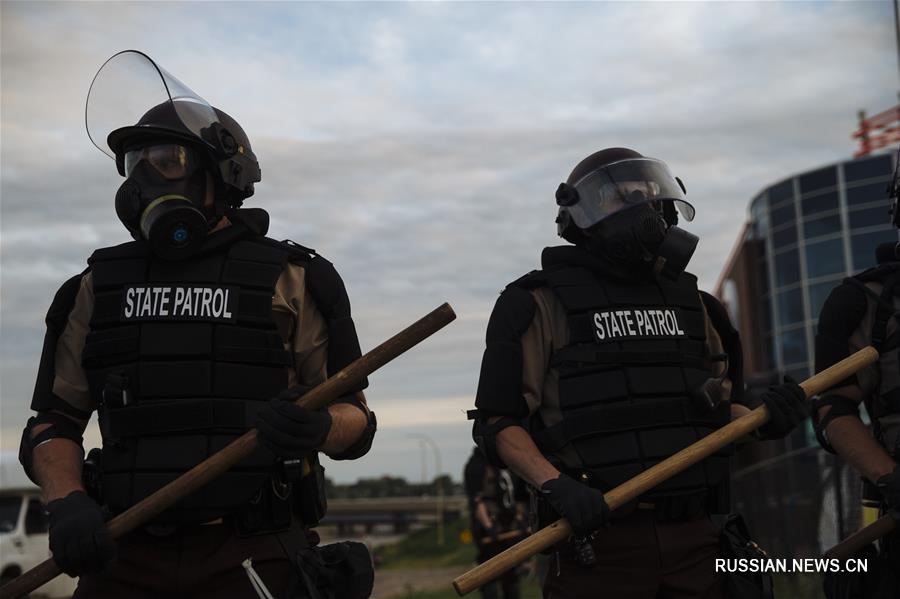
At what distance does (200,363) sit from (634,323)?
67.3 inches

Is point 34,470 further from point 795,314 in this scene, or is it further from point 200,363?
point 795,314

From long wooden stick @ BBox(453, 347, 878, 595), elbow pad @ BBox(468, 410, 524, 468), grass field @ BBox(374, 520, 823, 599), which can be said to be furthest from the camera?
grass field @ BBox(374, 520, 823, 599)

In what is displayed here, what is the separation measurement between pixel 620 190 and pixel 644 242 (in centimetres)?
29

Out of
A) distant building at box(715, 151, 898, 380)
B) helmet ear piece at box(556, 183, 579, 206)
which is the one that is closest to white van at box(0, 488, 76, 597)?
helmet ear piece at box(556, 183, 579, 206)

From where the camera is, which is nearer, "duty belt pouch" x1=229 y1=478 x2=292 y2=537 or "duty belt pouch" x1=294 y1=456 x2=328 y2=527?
"duty belt pouch" x1=229 y1=478 x2=292 y2=537

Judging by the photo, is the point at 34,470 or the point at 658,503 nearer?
the point at 34,470

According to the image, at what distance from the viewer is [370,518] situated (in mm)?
97250

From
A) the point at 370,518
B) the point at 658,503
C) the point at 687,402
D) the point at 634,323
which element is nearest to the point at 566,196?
the point at 634,323

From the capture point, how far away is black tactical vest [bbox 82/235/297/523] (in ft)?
12.2

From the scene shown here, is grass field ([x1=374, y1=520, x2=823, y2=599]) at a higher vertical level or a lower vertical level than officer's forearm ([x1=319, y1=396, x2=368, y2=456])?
lower

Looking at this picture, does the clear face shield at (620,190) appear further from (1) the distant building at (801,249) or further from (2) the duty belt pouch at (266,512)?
(1) the distant building at (801,249)

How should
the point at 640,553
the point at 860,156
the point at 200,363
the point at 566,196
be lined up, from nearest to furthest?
1. the point at 200,363
2. the point at 640,553
3. the point at 566,196
4. the point at 860,156

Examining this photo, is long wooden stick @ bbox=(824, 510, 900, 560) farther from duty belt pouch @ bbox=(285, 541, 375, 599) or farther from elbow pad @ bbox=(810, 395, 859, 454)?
duty belt pouch @ bbox=(285, 541, 375, 599)

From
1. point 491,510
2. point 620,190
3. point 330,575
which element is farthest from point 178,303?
point 491,510
